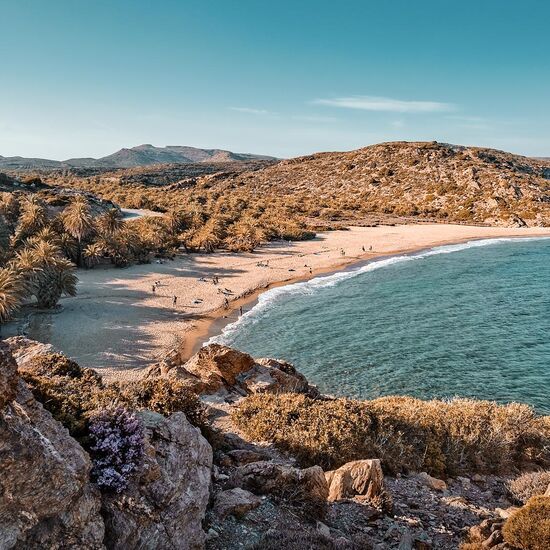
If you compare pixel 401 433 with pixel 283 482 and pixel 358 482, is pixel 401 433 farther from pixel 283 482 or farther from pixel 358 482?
pixel 283 482

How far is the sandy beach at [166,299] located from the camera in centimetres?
2772

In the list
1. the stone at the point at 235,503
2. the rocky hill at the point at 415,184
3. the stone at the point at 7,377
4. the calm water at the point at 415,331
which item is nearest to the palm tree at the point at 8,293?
the calm water at the point at 415,331

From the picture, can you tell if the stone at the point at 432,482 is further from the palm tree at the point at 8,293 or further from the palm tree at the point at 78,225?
the palm tree at the point at 78,225

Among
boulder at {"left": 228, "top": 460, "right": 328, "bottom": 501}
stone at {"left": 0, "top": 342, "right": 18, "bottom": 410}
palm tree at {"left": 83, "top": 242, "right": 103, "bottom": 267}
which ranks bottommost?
boulder at {"left": 228, "top": 460, "right": 328, "bottom": 501}

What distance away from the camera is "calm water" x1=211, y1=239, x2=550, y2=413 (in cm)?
2473

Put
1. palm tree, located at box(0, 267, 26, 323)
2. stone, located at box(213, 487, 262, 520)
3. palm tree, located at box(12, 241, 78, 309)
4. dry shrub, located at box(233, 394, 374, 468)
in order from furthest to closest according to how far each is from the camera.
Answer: palm tree, located at box(12, 241, 78, 309), palm tree, located at box(0, 267, 26, 323), dry shrub, located at box(233, 394, 374, 468), stone, located at box(213, 487, 262, 520)

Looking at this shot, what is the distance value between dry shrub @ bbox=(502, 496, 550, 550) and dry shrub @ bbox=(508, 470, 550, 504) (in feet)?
13.0

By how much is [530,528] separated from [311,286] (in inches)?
1476

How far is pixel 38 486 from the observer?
18.4ft

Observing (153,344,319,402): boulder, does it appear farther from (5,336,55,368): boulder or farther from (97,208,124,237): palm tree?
(97,208,124,237): palm tree

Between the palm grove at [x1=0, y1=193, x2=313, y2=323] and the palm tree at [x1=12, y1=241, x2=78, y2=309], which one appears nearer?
the palm tree at [x1=12, y1=241, x2=78, y2=309]

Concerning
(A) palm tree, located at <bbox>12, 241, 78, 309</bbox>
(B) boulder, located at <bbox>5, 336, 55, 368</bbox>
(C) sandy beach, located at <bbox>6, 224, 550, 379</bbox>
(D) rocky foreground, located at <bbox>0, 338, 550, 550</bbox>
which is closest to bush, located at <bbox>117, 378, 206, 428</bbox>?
(D) rocky foreground, located at <bbox>0, 338, 550, 550</bbox>

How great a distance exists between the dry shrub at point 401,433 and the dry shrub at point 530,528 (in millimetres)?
5043

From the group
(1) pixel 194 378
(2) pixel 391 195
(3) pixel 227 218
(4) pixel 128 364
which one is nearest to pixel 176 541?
(1) pixel 194 378
